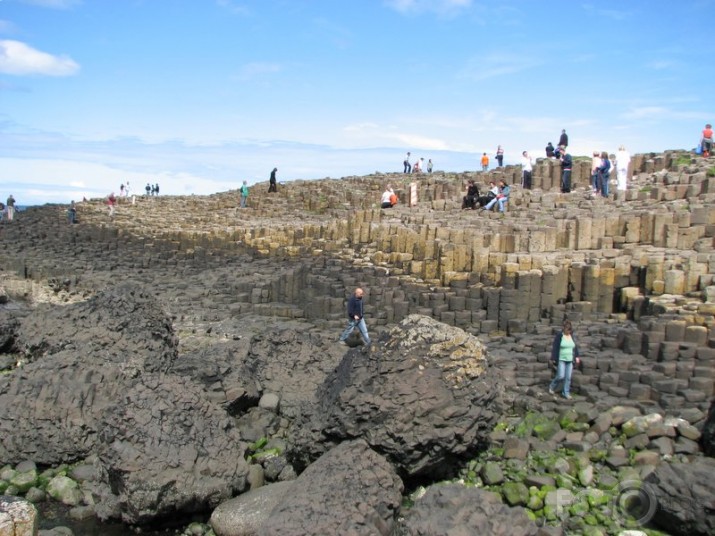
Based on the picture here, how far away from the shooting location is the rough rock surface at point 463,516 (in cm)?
822

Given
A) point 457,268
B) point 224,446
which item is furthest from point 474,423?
point 457,268

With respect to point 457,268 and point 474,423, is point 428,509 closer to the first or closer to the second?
point 474,423

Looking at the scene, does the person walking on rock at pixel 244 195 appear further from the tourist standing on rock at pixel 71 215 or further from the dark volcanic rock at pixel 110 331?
the dark volcanic rock at pixel 110 331

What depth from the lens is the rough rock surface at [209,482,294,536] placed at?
9594mm

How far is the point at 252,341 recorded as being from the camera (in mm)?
14789

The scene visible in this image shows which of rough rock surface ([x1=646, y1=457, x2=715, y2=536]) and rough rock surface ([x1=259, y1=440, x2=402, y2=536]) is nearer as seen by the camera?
rough rock surface ([x1=259, y1=440, x2=402, y2=536])

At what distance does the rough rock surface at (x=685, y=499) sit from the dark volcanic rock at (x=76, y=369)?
792cm

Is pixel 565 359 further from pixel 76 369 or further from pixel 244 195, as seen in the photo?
pixel 244 195

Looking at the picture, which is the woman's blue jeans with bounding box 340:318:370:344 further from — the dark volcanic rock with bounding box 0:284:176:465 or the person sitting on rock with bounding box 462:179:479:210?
the person sitting on rock with bounding box 462:179:479:210

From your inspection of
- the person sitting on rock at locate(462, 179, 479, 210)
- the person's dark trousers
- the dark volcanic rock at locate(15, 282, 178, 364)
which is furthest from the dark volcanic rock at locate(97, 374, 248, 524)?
the person's dark trousers

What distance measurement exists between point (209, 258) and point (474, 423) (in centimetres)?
1786

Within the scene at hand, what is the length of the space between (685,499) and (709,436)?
5.86ft

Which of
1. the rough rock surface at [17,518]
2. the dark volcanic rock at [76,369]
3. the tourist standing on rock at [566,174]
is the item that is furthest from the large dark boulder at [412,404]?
the tourist standing on rock at [566,174]

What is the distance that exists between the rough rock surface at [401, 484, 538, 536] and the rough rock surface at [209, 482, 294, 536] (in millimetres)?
1860
